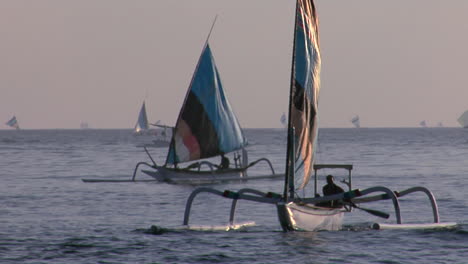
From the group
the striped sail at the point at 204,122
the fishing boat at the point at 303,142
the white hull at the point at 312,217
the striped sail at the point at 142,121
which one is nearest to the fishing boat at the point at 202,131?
the striped sail at the point at 204,122

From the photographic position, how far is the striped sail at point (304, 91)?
28.0 m

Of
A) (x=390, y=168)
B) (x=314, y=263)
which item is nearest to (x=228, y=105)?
(x=390, y=168)

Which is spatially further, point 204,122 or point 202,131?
point 204,122

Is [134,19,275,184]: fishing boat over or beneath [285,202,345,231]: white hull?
over

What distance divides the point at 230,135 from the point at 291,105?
31.4 m

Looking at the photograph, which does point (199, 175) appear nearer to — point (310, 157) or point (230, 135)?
point (230, 135)

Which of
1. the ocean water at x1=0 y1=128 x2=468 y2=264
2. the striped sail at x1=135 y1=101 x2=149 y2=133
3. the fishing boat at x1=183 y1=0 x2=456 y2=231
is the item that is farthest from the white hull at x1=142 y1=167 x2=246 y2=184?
the striped sail at x1=135 y1=101 x2=149 y2=133

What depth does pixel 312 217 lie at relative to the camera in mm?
28594

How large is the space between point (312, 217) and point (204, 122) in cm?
2919

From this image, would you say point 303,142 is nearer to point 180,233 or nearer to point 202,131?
point 180,233

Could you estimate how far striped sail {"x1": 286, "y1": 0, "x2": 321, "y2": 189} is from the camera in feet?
91.7

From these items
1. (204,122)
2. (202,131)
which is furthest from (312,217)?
(204,122)

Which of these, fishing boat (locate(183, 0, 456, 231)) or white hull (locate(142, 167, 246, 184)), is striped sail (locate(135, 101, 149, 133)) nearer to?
white hull (locate(142, 167, 246, 184))

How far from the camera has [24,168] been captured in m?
83.9
